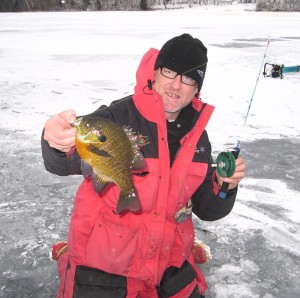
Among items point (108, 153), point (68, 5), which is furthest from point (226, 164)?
point (68, 5)

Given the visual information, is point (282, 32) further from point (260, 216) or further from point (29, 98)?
point (260, 216)

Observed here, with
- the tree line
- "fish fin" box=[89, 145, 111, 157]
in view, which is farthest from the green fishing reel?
the tree line

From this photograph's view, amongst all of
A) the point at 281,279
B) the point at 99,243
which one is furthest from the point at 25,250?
the point at 281,279

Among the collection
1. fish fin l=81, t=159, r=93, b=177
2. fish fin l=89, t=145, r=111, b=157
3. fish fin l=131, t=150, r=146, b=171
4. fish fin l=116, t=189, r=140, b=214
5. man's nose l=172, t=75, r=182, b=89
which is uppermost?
fish fin l=89, t=145, r=111, b=157

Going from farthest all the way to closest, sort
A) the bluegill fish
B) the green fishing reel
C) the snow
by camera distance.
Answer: the snow → the green fishing reel → the bluegill fish

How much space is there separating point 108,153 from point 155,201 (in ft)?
2.75

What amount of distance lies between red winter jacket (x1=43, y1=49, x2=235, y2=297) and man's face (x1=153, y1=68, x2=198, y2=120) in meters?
0.09

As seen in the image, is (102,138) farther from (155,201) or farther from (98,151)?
(155,201)

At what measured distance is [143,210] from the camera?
2381 millimetres

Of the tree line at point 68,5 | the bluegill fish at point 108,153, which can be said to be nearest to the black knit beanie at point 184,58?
the bluegill fish at point 108,153

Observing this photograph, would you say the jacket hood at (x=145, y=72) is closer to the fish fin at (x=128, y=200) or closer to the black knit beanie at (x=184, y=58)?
the black knit beanie at (x=184, y=58)

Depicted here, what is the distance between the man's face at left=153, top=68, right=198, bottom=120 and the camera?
→ 8.22 ft

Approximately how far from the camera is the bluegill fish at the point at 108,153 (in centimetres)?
157

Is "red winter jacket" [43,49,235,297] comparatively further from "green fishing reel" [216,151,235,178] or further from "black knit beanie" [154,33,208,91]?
"green fishing reel" [216,151,235,178]
